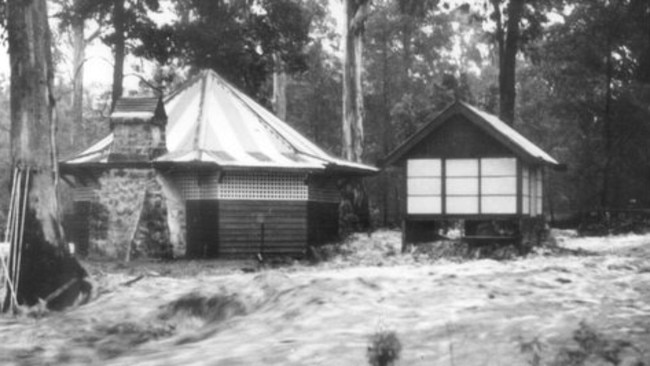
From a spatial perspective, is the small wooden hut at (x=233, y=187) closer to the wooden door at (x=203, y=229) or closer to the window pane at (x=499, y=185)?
the wooden door at (x=203, y=229)

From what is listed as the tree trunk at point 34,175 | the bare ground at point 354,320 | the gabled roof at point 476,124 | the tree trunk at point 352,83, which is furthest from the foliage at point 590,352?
the tree trunk at point 352,83

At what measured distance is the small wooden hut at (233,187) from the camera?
21156mm

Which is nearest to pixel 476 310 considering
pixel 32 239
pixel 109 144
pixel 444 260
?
pixel 32 239

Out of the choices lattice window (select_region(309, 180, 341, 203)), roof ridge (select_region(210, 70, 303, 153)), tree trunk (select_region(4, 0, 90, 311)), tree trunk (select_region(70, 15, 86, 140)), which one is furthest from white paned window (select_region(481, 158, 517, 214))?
tree trunk (select_region(70, 15, 86, 140))

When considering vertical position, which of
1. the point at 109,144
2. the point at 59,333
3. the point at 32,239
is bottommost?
the point at 59,333

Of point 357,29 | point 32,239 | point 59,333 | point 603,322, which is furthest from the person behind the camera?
point 357,29

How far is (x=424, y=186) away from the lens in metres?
22.3

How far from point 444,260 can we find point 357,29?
1316cm

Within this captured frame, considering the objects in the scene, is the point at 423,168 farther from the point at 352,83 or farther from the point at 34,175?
the point at 34,175

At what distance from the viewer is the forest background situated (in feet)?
101

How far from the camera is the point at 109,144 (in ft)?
76.0

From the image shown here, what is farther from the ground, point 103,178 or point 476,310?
point 103,178

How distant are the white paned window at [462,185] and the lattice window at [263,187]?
12.8 feet

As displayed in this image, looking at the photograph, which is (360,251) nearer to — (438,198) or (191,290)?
(438,198)
